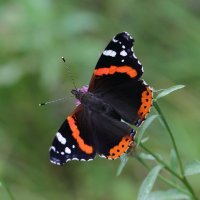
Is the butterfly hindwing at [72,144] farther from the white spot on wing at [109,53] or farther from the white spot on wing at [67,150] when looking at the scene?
the white spot on wing at [109,53]

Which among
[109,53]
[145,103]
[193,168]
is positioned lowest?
[193,168]

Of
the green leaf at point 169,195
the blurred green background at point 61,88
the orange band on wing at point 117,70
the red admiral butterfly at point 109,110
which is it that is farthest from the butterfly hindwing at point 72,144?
the blurred green background at point 61,88

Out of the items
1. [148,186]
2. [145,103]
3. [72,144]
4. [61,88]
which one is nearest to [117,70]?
[145,103]

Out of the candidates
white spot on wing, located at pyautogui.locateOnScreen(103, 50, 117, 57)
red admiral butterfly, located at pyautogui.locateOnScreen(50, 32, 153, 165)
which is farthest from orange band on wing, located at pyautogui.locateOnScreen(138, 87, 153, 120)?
white spot on wing, located at pyautogui.locateOnScreen(103, 50, 117, 57)

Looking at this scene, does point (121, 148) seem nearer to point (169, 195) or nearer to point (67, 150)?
point (67, 150)

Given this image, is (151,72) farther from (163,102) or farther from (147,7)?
(147,7)

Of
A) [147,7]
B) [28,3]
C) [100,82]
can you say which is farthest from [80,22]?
[100,82]

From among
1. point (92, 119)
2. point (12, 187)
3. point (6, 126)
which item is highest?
point (92, 119)
